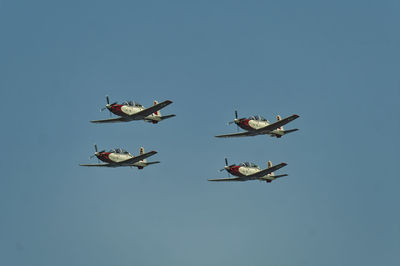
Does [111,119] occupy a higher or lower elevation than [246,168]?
higher

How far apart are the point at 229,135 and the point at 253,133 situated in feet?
12.0

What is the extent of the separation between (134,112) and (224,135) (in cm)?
1345

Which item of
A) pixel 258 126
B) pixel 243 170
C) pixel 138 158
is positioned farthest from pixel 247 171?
pixel 138 158

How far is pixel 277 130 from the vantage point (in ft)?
454

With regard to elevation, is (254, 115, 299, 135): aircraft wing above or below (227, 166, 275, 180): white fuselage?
above

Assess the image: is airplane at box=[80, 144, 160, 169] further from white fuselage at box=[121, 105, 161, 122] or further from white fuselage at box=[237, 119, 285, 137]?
white fuselage at box=[237, 119, 285, 137]

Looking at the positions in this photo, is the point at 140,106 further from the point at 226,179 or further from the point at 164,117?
the point at 226,179

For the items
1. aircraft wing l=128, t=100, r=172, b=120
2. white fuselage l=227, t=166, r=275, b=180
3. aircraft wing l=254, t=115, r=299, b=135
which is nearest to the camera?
aircraft wing l=128, t=100, r=172, b=120

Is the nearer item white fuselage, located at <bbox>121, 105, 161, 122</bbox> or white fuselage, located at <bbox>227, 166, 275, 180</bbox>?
white fuselage, located at <bbox>121, 105, 161, 122</bbox>

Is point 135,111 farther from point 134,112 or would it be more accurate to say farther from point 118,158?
point 118,158

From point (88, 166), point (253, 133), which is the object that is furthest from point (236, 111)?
point (88, 166)

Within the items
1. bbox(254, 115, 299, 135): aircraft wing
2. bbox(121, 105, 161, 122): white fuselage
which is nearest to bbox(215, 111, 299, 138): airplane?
bbox(254, 115, 299, 135): aircraft wing

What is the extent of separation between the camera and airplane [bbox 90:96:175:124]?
132125 millimetres

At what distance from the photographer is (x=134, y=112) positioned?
133875 mm
